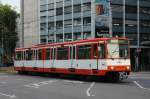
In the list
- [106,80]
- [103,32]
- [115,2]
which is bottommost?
[106,80]

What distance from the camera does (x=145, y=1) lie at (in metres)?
84.2

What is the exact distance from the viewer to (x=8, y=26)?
10225cm

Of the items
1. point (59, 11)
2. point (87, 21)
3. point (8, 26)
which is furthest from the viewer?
point (8, 26)

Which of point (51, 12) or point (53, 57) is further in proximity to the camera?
point (51, 12)

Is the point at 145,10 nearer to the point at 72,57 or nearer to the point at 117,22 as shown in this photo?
the point at 117,22

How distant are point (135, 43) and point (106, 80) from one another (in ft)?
170

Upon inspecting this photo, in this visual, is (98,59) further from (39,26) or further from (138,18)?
(39,26)

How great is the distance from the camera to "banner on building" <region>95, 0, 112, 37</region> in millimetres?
77000

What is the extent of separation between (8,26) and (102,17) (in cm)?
3152

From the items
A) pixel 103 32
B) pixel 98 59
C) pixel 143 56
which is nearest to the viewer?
pixel 98 59

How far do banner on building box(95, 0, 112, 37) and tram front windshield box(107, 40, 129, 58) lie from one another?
46411mm

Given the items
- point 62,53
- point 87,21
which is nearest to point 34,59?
point 62,53

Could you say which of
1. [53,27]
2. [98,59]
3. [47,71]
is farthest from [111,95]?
[53,27]

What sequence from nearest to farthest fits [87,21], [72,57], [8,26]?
[72,57] < [87,21] < [8,26]
